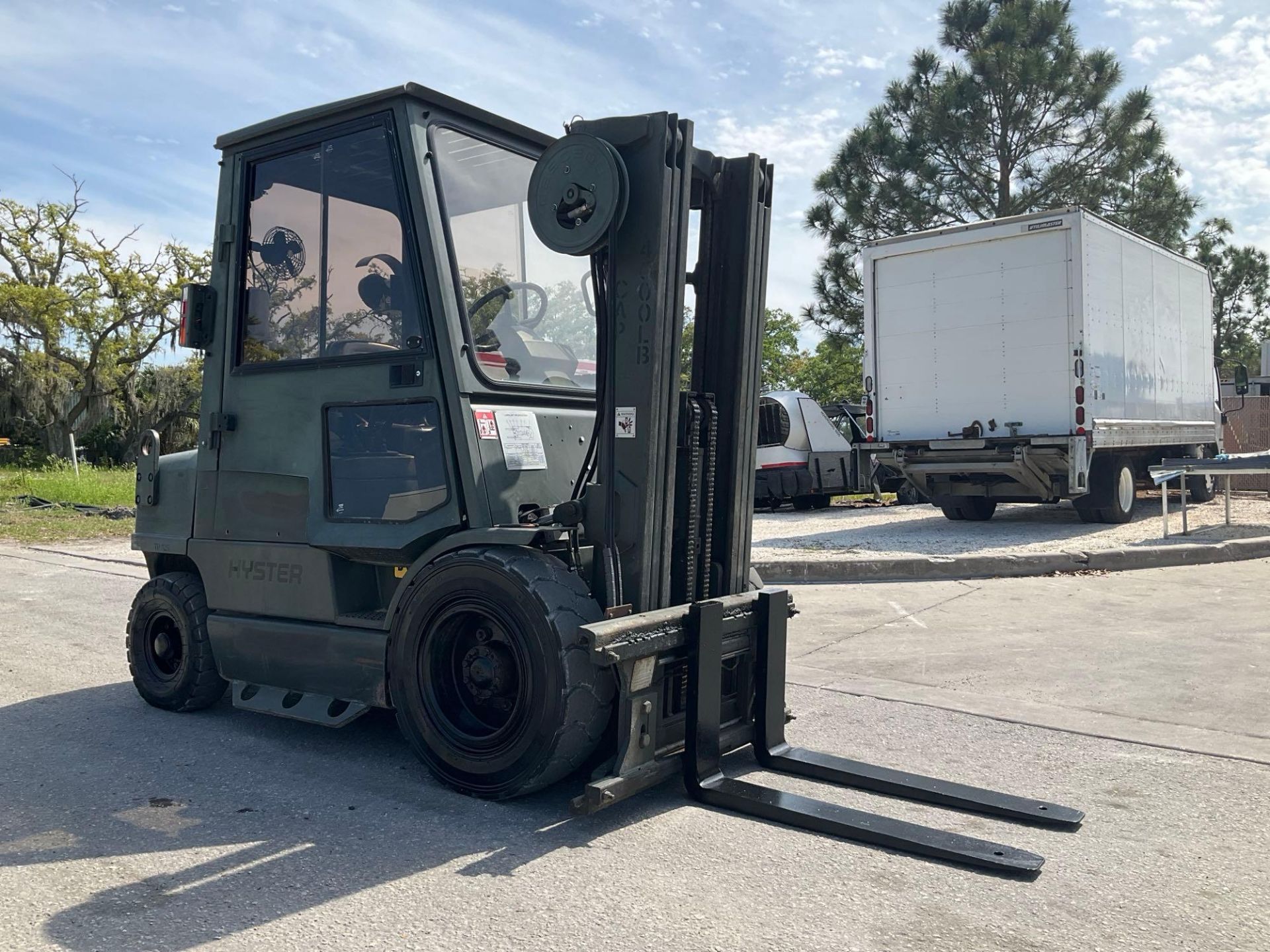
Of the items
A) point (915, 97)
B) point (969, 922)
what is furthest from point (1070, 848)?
point (915, 97)

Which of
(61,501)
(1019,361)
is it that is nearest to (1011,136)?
(1019,361)

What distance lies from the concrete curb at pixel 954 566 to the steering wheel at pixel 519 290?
5741mm

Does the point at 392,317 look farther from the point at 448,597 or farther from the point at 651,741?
the point at 651,741

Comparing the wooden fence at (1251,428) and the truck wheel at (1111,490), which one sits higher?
the wooden fence at (1251,428)

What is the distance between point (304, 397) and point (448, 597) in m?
1.41

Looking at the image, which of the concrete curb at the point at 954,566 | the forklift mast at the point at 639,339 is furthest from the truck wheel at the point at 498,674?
the concrete curb at the point at 954,566

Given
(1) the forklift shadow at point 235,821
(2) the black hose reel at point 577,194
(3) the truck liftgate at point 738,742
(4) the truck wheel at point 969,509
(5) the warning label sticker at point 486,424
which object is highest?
(2) the black hose reel at point 577,194

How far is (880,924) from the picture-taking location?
3057mm

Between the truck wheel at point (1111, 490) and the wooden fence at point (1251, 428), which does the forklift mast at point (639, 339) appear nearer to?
the truck wheel at point (1111, 490)

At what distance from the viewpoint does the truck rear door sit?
12.6 metres

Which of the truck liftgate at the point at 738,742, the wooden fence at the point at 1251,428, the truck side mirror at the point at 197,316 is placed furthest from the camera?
the wooden fence at the point at 1251,428

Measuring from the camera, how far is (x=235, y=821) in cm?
397

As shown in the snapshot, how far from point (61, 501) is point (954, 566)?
16.8m

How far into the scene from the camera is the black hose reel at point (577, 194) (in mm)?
4035
